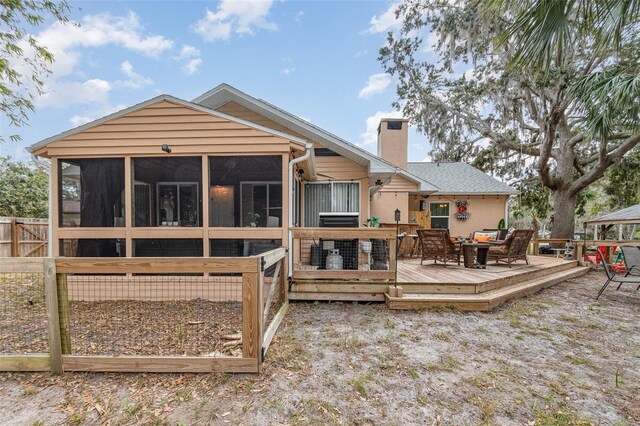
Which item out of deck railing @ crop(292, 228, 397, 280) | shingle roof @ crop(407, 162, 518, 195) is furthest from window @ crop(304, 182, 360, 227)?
shingle roof @ crop(407, 162, 518, 195)

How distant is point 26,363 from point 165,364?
4.63 feet

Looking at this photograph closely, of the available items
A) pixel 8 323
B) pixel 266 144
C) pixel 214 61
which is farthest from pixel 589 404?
pixel 214 61

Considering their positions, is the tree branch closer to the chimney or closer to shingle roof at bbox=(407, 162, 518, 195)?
shingle roof at bbox=(407, 162, 518, 195)

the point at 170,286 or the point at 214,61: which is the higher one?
the point at 214,61

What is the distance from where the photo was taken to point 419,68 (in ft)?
44.3

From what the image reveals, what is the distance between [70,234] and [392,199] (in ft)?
30.5

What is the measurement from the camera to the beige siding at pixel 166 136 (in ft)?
15.9

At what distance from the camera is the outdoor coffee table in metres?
6.45

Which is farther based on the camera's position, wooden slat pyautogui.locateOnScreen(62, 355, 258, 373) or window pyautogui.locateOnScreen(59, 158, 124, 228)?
window pyautogui.locateOnScreen(59, 158, 124, 228)

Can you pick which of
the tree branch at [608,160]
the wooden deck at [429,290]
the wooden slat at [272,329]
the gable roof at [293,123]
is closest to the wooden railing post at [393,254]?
the wooden deck at [429,290]

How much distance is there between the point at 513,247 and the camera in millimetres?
6602

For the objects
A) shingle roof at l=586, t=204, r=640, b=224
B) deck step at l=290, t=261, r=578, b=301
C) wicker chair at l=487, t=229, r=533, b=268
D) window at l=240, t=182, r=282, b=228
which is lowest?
deck step at l=290, t=261, r=578, b=301

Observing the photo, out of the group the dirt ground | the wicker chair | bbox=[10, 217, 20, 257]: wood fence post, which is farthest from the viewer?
bbox=[10, 217, 20, 257]: wood fence post

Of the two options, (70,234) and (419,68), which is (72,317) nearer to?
(70,234)
